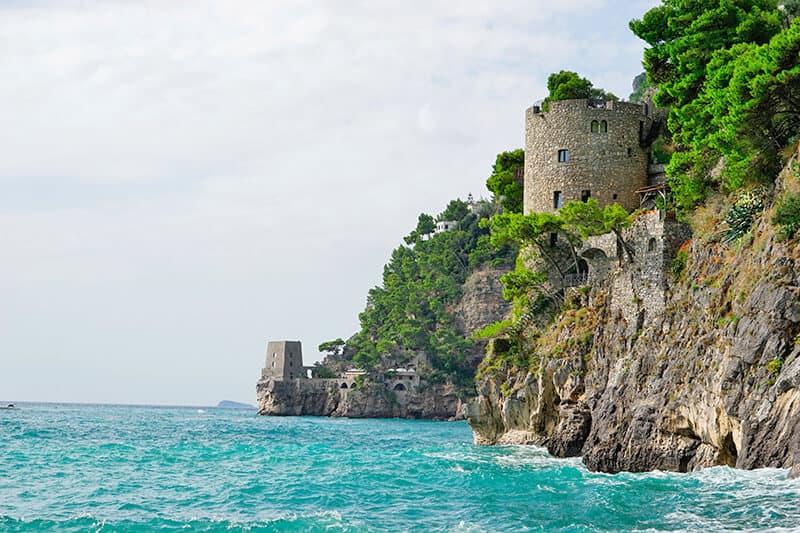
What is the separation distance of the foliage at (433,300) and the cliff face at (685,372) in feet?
161

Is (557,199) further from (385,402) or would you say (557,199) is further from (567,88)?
(385,402)

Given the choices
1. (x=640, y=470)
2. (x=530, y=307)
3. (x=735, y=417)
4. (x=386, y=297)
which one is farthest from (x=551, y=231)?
(x=386, y=297)

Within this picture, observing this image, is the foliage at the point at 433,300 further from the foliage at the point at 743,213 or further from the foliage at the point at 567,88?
the foliage at the point at 743,213

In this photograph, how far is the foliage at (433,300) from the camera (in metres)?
87.3

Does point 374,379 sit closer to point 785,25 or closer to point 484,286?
point 484,286

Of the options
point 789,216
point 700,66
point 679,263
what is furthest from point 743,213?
point 700,66

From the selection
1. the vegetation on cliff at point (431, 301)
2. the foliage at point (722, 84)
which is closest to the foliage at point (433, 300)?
the vegetation on cliff at point (431, 301)

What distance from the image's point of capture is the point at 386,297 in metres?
94.2

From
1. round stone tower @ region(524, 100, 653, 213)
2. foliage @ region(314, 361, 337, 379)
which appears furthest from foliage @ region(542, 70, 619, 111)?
foliage @ region(314, 361, 337, 379)

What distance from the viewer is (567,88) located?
149 ft

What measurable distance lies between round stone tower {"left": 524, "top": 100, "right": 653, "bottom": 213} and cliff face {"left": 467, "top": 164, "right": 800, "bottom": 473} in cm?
630

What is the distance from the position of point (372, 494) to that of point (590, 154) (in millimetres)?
21485

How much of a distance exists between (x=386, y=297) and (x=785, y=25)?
63.9 meters

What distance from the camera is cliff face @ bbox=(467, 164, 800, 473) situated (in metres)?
20.6
